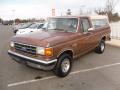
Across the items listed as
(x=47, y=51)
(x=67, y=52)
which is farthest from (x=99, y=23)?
(x=47, y=51)

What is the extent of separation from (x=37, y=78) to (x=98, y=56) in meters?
3.90

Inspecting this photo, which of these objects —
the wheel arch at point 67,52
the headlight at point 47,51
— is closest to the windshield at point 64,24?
the wheel arch at point 67,52

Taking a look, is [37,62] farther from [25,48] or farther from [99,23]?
[99,23]

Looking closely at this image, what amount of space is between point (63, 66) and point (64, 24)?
5.44 feet

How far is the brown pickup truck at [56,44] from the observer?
184 inches

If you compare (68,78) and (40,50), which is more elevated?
(40,50)

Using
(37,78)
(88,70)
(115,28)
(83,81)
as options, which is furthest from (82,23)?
(115,28)

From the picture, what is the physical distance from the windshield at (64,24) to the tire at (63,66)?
1.08 metres

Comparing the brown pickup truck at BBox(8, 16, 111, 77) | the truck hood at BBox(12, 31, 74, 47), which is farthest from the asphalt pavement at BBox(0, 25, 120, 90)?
the truck hood at BBox(12, 31, 74, 47)

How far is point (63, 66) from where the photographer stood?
5328 mm

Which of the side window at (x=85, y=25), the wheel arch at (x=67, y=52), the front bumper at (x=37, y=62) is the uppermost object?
the side window at (x=85, y=25)

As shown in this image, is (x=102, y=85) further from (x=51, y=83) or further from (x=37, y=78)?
(x=37, y=78)

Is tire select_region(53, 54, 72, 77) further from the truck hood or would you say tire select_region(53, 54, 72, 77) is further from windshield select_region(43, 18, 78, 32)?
windshield select_region(43, 18, 78, 32)

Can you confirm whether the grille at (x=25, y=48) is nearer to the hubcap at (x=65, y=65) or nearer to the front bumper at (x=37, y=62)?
the front bumper at (x=37, y=62)
